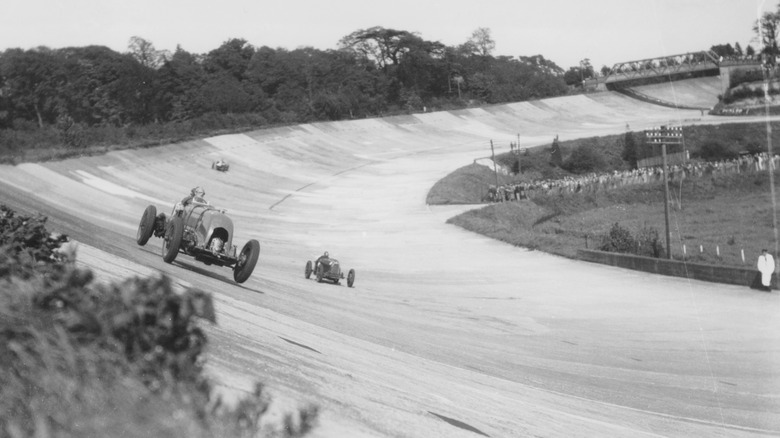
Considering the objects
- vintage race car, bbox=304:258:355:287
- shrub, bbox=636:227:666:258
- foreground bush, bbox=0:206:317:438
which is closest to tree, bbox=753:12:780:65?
shrub, bbox=636:227:666:258

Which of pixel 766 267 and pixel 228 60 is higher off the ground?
pixel 228 60

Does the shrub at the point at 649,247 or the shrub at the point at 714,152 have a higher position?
the shrub at the point at 714,152

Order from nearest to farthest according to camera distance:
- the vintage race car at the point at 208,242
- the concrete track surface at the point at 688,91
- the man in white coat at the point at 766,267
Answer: the vintage race car at the point at 208,242 < the man in white coat at the point at 766,267 < the concrete track surface at the point at 688,91

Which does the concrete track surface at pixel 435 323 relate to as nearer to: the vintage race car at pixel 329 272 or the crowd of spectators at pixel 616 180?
the vintage race car at pixel 329 272

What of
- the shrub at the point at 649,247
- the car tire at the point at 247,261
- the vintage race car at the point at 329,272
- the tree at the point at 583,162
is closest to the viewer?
the car tire at the point at 247,261

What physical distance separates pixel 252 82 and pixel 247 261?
11056cm

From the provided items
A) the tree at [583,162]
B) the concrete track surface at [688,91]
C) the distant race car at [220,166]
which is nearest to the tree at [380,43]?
the concrete track surface at [688,91]

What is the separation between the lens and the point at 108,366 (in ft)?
24.2

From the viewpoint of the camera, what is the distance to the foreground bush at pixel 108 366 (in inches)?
267

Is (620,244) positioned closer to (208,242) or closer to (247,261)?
(247,261)

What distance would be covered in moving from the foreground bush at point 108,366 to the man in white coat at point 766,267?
23.9 meters

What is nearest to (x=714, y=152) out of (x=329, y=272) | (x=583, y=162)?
(x=583, y=162)

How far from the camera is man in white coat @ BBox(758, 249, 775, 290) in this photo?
28.0 meters

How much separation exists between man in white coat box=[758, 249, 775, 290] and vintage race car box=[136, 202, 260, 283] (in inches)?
689
